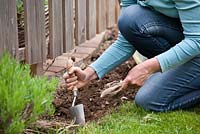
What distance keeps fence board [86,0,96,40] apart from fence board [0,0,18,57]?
3.65 ft

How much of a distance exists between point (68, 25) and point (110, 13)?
1.02m

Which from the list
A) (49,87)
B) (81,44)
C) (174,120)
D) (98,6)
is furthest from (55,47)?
(49,87)

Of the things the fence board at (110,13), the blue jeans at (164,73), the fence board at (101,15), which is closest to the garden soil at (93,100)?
the blue jeans at (164,73)

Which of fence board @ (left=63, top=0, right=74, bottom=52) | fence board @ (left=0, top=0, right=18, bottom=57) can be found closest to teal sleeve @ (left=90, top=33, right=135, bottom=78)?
fence board @ (left=0, top=0, right=18, bottom=57)

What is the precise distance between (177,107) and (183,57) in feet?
1.46

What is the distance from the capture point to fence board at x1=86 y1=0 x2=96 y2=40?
4.21 meters

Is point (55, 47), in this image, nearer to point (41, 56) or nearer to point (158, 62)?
point (41, 56)

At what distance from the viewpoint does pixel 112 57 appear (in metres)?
2.87

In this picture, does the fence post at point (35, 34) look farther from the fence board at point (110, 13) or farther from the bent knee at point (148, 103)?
the fence board at point (110, 13)

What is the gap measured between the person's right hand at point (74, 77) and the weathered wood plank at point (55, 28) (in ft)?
3.10

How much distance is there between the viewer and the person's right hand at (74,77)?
8.60ft

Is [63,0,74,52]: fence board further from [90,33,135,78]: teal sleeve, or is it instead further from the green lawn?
the green lawn

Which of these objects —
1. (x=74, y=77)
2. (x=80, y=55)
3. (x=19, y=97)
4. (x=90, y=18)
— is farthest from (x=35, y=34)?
(x=19, y=97)

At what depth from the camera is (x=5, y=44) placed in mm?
3109
